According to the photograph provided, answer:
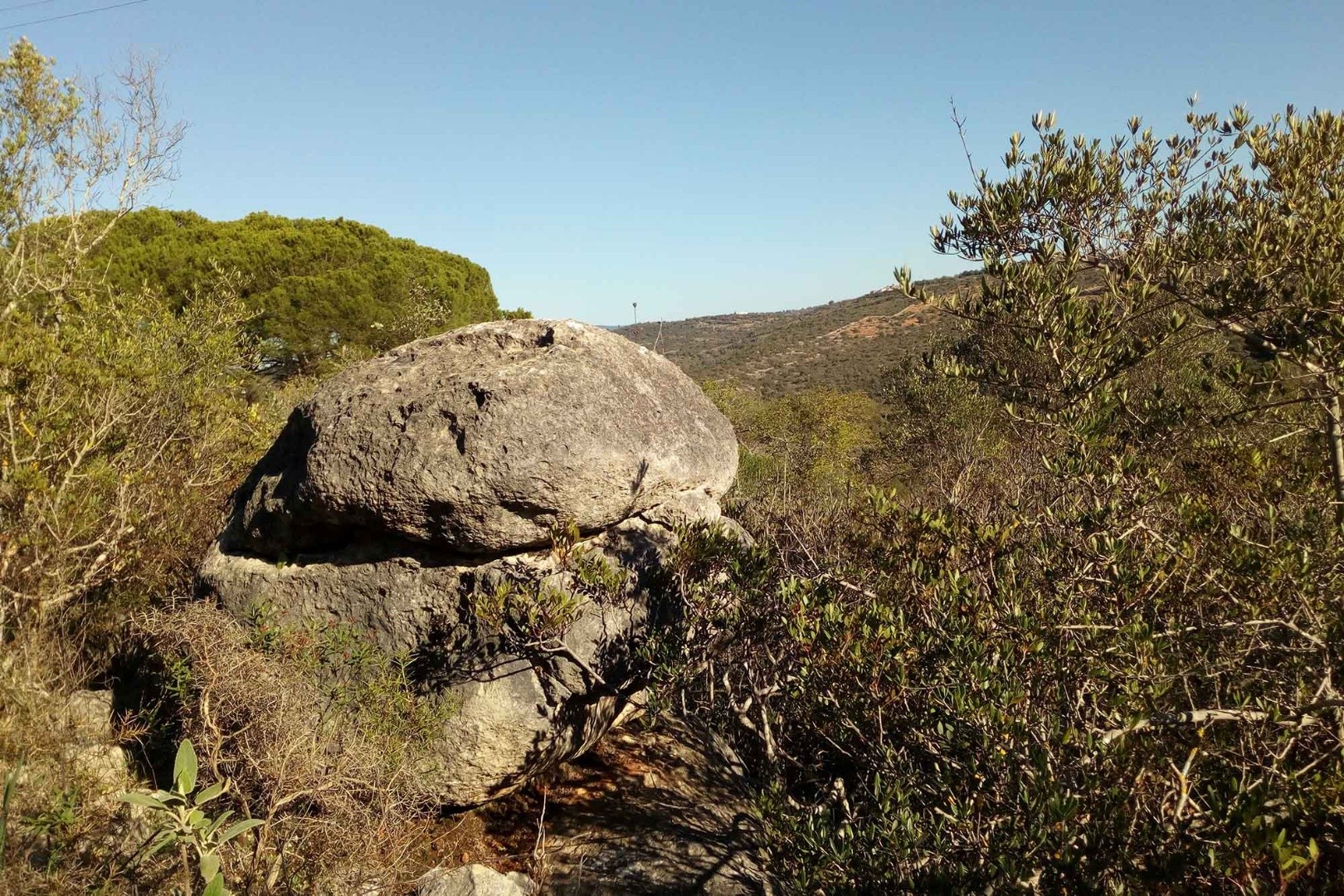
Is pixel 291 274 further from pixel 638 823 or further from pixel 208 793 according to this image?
pixel 208 793

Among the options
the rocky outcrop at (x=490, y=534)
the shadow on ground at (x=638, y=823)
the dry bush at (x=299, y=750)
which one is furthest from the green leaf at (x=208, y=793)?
the shadow on ground at (x=638, y=823)

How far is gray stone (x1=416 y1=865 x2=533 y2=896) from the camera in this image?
477 cm

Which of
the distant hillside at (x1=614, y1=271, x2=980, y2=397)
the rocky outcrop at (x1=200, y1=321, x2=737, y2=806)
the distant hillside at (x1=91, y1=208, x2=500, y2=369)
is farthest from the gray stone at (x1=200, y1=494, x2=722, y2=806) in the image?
the distant hillside at (x1=614, y1=271, x2=980, y2=397)

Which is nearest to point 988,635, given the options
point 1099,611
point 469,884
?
point 1099,611

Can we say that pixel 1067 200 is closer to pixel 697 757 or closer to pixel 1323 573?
pixel 1323 573

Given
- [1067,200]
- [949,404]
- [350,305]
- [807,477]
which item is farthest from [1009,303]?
[350,305]

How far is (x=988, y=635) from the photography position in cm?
435

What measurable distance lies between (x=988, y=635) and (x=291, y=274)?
22.0 m

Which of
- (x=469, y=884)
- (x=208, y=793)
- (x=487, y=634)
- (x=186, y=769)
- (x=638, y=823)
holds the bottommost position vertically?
(x=638, y=823)

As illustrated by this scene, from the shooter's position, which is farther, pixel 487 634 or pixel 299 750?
pixel 487 634

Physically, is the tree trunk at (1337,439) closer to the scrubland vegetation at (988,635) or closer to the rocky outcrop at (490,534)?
the scrubland vegetation at (988,635)

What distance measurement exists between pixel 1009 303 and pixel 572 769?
4.78 meters

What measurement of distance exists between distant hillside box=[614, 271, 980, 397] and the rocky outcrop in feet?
91.6

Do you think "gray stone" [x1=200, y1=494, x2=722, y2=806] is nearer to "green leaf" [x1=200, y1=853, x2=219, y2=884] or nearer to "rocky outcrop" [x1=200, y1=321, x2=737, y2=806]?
"rocky outcrop" [x1=200, y1=321, x2=737, y2=806]
